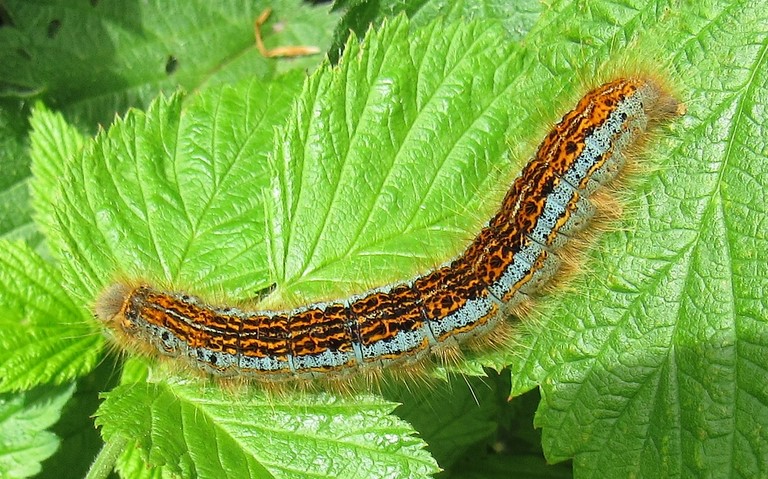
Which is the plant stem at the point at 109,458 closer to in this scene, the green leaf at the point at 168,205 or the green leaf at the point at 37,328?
the green leaf at the point at 37,328

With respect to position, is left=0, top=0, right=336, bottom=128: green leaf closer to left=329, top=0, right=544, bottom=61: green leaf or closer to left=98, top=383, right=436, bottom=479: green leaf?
left=329, top=0, right=544, bottom=61: green leaf

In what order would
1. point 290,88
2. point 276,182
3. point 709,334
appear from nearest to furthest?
point 709,334, point 276,182, point 290,88

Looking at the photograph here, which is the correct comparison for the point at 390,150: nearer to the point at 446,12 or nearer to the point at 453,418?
the point at 446,12

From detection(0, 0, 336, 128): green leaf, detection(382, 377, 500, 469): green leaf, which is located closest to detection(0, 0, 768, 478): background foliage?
detection(382, 377, 500, 469): green leaf

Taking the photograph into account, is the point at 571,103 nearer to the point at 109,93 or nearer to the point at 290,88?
the point at 290,88

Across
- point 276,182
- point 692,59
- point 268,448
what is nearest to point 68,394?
Result: point 268,448

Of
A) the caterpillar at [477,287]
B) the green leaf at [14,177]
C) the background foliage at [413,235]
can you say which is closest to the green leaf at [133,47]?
the green leaf at [14,177]
